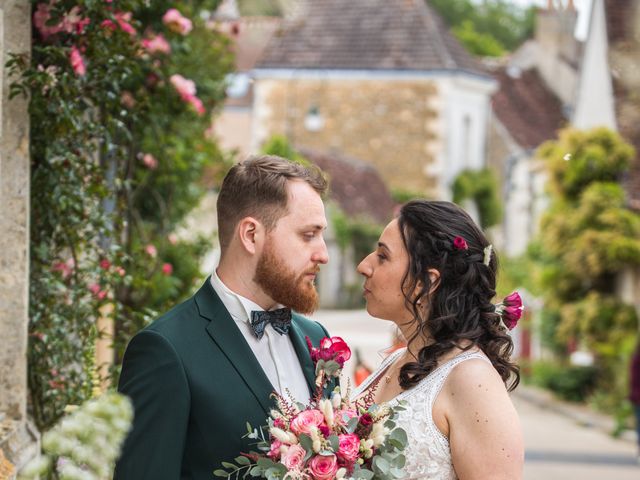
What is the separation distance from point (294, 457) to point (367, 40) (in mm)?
33940

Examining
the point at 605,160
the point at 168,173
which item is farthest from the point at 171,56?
the point at 605,160

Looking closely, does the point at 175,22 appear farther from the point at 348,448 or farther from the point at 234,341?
the point at 348,448

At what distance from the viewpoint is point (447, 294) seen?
364 centimetres

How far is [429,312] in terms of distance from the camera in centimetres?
366

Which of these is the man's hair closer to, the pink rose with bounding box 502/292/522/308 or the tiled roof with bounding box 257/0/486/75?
the pink rose with bounding box 502/292/522/308

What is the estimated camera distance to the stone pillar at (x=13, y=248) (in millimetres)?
4523

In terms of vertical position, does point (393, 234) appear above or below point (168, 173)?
above

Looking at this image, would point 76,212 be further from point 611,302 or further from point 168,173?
point 611,302

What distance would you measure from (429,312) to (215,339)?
657 millimetres

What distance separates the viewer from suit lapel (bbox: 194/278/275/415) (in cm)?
344

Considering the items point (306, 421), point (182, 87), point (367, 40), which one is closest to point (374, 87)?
point (367, 40)

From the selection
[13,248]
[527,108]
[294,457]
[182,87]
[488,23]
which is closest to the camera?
[294,457]

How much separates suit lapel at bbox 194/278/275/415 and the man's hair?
0.20 m

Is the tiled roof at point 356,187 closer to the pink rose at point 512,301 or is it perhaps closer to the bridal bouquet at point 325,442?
the pink rose at point 512,301
